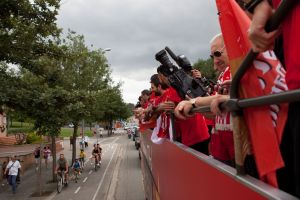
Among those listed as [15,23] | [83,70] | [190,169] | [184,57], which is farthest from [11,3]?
[83,70]

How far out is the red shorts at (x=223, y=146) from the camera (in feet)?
8.93

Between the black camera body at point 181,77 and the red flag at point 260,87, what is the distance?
6.03ft

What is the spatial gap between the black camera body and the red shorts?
831 millimetres

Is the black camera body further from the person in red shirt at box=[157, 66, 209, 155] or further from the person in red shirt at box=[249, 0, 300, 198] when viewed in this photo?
the person in red shirt at box=[249, 0, 300, 198]

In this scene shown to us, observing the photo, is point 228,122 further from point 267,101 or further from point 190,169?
point 267,101

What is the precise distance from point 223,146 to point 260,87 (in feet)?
3.85

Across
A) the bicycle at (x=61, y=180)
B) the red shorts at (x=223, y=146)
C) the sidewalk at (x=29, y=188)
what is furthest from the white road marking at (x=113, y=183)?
the red shorts at (x=223, y=146)

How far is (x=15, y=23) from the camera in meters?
17.7

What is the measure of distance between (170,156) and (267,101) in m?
2.62

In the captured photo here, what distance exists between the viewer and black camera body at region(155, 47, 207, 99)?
3.73 m

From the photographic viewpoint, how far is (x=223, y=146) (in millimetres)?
2816

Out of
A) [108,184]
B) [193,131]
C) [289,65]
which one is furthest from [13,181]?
[289,65]

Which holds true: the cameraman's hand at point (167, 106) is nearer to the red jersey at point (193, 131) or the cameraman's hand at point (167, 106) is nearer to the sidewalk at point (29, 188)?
the red jersey at point (193, 131)

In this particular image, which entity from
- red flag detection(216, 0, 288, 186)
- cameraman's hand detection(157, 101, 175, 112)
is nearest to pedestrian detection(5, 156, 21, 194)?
cameraman's hand detection(157, 101, 175, 112)
